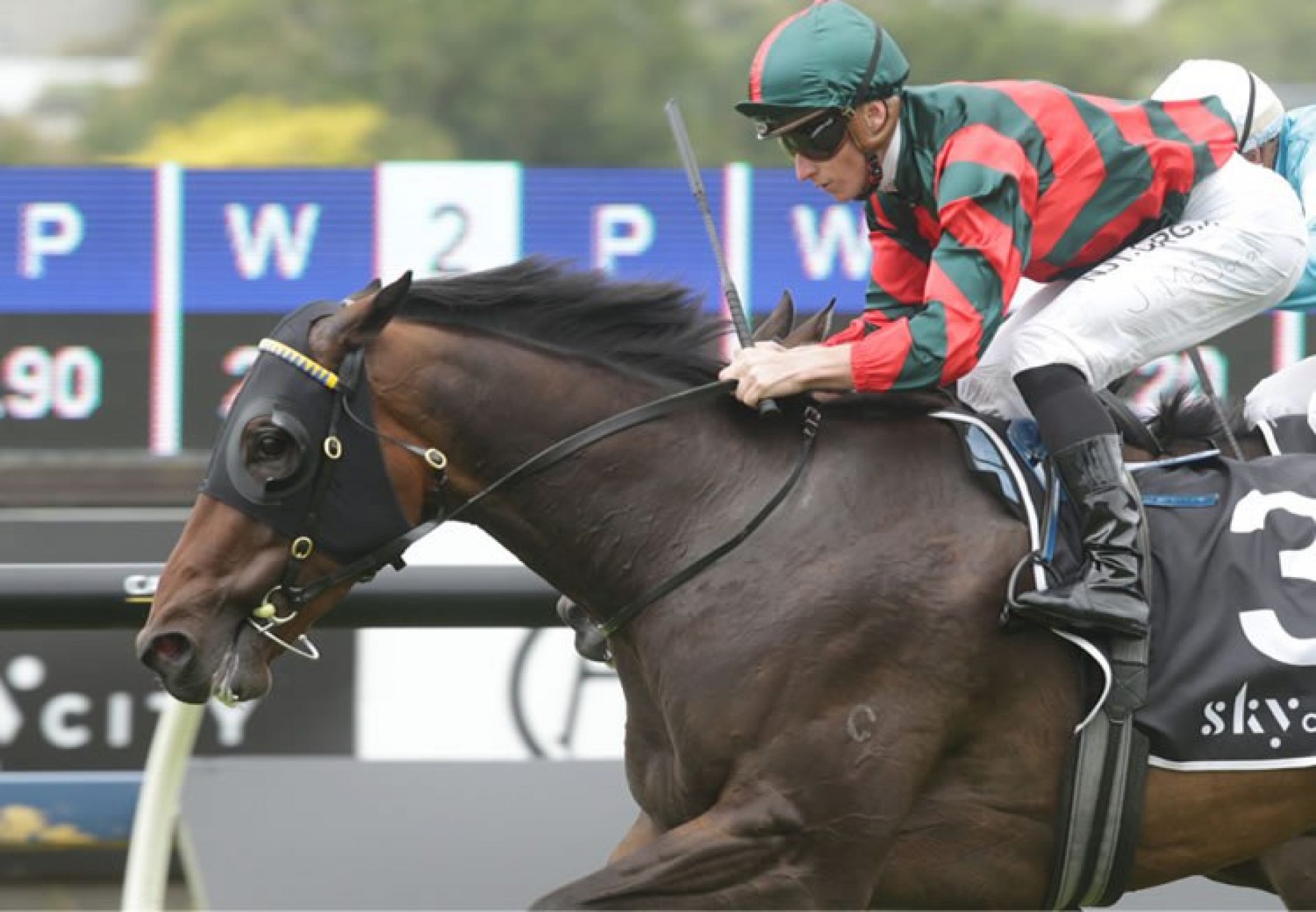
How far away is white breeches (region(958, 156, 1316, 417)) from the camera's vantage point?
371cm

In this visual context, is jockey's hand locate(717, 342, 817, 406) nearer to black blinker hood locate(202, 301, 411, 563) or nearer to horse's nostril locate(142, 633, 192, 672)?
black blinker hood locate(202, 301, 411, 563)

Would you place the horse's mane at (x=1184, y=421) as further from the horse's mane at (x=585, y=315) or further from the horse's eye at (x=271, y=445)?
the horse's eye at (x=271, y=445)

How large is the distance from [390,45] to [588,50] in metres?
5.74

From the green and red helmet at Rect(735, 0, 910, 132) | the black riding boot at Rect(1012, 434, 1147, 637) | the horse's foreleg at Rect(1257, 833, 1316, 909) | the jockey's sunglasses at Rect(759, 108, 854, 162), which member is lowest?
the horse's foreleg at Rect(1257, 833, 1316, 909)

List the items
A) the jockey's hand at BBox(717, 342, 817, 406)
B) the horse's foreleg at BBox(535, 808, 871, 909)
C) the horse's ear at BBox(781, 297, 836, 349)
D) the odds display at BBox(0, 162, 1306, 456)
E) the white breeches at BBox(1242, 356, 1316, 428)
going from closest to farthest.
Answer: the horse's foreleg at BBox(535, 808, 871, 909)
the jockey's hand at BBox(717, 342, 817, 406)
the horse's ear at BBox(781, 297, 836, 349)
the white breeches at BBox(1242, 356, 1316, 428)
the odds display at BBox(0, 162, 1306, 456)

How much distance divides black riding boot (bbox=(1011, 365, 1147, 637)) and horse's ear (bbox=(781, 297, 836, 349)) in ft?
1.39

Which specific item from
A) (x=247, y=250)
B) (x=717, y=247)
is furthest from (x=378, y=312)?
(x=247, y=250)

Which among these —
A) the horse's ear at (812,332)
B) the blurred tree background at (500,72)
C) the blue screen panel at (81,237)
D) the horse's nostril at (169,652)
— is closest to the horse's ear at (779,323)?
the horse's ear at (812,332)

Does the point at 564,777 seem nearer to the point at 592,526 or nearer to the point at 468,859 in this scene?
the point at 468,859

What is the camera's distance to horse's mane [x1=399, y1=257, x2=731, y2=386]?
145 inches

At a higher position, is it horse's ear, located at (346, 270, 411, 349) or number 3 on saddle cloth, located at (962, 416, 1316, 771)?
horse's ear, located at (346, 270, 411, 349)

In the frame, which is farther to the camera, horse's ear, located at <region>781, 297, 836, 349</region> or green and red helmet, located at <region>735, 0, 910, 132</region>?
horse's ear, located at <region>781, 297, 836, 349</region>

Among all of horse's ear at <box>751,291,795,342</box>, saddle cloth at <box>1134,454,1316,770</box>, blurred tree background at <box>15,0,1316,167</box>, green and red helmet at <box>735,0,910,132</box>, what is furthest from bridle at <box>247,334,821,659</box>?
blurred tree background at <box>15,0,1316,167</box>

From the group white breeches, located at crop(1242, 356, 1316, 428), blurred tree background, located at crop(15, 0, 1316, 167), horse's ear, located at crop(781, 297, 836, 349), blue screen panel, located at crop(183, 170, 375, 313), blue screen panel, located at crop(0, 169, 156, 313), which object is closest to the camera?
horse's ear, located at crop(781, 297, 836, 349)
